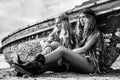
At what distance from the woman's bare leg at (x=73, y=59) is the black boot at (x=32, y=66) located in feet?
0.70

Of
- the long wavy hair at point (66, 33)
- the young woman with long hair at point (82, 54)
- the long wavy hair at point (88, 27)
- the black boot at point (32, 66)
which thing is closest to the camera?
the black boot at point (32, 66)

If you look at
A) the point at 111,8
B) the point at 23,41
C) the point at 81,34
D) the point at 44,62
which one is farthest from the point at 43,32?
the point at 44,62

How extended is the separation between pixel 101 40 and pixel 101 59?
1.27 ft

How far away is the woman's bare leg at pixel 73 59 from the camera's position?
4.18 m

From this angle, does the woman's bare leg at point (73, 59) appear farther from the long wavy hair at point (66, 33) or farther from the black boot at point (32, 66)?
the long wavy hair at point (66, 33)

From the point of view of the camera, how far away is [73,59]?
4.36 meters

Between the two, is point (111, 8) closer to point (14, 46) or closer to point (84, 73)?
point (84, 73)

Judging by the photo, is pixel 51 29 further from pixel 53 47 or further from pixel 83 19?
pixel 83 19

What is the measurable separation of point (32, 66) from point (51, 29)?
4.02 m

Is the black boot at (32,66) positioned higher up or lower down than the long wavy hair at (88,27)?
lower down

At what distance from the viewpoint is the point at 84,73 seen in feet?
14.8

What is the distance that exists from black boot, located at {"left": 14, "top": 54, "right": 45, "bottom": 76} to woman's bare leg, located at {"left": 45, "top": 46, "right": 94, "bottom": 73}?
0.70ft

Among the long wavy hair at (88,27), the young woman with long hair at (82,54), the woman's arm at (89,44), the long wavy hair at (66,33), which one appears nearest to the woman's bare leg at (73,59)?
the young woman with long hair at (82,54)

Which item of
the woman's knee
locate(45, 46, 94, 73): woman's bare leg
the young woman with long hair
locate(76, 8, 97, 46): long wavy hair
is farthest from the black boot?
locate(76, 8, 97, 46): long wavy hair
